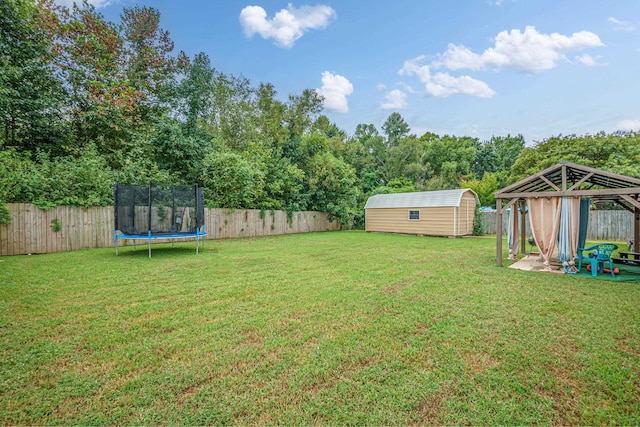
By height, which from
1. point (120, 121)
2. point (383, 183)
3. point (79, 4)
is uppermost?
point (79, 4)

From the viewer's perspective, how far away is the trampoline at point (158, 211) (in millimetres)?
7445

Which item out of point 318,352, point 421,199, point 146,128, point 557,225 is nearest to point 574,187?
point 557,225

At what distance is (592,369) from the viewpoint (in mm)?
2047

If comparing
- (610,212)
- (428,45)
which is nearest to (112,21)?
(428,45)

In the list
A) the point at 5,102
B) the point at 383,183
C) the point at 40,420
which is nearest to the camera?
the point at 40,420

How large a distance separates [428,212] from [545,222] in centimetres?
742

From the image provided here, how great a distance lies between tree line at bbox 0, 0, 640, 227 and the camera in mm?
9188

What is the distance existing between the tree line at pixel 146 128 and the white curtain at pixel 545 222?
899 cm

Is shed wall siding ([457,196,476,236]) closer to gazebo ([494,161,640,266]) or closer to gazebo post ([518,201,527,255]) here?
gazebo post ([518,201,527,255])

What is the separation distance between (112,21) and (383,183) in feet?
69.4

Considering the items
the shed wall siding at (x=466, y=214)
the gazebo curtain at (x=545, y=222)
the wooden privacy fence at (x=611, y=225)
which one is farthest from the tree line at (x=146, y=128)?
the gazebo curtain at (x=545, y=222)

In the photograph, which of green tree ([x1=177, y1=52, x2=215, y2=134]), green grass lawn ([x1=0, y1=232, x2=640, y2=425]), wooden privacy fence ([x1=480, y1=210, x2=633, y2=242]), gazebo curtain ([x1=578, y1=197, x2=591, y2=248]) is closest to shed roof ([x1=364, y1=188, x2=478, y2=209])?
wooden privacy fence ([x1=480, y1=210, x2=633, y2=242])

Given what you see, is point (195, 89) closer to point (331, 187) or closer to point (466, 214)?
point (331, 187)

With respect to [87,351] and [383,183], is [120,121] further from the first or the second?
[383,183]
